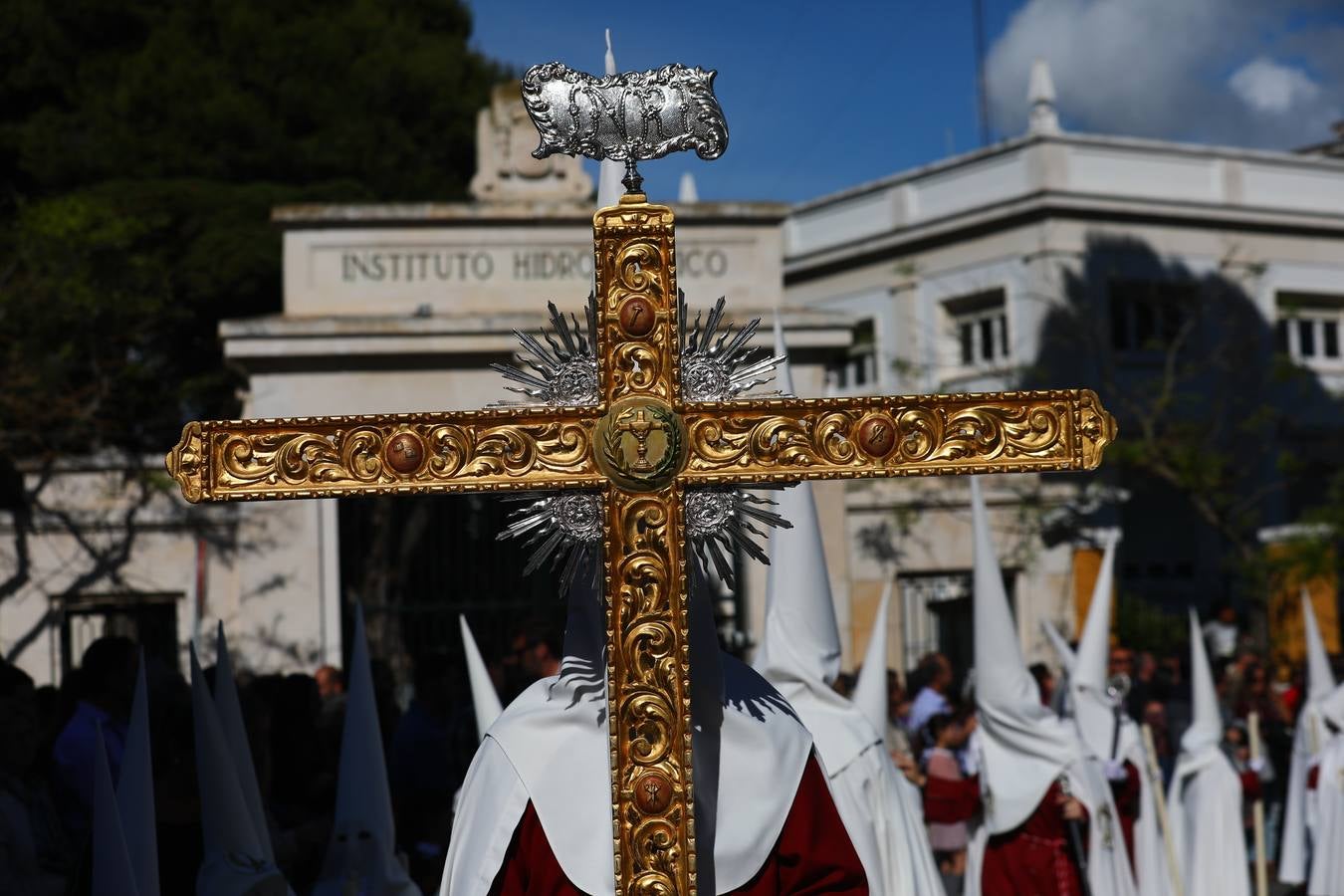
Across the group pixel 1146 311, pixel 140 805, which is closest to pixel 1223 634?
pixel 1146 311

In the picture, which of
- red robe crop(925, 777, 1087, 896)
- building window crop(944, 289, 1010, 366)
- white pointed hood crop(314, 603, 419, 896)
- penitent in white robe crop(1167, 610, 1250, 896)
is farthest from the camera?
building window crop(944, 289, 1010, 366)

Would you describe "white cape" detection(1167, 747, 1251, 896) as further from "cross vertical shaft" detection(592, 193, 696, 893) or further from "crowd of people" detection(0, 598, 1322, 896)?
"cross vertical shaft" detection(592, 193, 696, 893)

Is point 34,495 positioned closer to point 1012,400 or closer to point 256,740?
point 256,740

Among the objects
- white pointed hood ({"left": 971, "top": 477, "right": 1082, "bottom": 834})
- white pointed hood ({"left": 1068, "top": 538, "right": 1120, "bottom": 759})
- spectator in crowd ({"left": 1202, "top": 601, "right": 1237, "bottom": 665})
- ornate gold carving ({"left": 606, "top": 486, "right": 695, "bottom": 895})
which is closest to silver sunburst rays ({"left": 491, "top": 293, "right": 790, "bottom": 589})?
ornate gold carving ({"left": 606, "top": 486, "right": 695, "bottom": 895})

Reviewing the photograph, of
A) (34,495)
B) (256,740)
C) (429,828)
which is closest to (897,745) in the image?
(429,828)

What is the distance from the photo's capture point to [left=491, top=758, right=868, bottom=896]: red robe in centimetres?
416

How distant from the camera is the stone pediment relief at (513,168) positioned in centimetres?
1602

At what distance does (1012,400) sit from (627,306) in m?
0.77

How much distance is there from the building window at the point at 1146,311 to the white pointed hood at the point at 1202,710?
16786 mm

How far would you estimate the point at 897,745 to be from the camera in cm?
1070

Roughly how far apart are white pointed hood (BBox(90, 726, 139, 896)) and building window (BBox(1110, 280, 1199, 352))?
24.2 m

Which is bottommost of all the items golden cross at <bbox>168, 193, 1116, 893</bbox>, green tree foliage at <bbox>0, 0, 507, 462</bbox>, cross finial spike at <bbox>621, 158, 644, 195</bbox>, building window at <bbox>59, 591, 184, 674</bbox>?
building window at <bbox>59, 591, 184, 674</bbox>

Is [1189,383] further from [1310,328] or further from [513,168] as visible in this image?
[513,168]

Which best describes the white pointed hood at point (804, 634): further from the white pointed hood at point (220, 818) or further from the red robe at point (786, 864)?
the red robe at point (786, 864)
